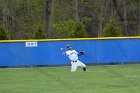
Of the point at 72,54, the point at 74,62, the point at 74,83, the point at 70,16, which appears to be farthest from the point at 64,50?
the point at 70,16

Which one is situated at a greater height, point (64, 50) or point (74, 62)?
point (64, 50)

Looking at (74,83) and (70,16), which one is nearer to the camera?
(74,83)

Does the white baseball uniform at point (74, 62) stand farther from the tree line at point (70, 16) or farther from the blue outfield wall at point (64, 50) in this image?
the tree line at point (70, 16)

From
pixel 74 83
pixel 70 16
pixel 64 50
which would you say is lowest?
pixel 74 83

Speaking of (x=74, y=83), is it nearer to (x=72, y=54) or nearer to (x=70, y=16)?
(x=72, y=54)

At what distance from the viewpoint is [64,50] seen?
2694cm

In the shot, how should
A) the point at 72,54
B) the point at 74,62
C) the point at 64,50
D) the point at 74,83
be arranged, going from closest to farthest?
the point at 74,83
the point at 74,62
the point at 72,54
the point at 64,50

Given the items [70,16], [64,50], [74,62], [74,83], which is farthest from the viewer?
[70,16]

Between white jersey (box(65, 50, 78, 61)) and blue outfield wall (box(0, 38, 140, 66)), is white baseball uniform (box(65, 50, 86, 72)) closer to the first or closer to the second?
white jersey (box(65, 50, 78, 61))

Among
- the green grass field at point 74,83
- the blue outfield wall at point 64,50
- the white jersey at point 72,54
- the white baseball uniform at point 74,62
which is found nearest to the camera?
the green grass field at point 74,83

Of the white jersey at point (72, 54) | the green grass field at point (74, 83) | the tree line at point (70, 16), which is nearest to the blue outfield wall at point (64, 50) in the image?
the white jersey at point (72, 54)

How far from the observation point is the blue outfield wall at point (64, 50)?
2642 centimetres

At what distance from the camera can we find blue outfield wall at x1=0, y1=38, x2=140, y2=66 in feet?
86.7

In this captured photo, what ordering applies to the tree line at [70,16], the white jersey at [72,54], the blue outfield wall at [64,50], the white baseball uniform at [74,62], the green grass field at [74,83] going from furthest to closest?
the tree line at [70,16] → the blue outfield wall at [64,50] → the white jersey at [72,54] → the white baseball uniform at [74,62] → the green grass field at [74,83]
